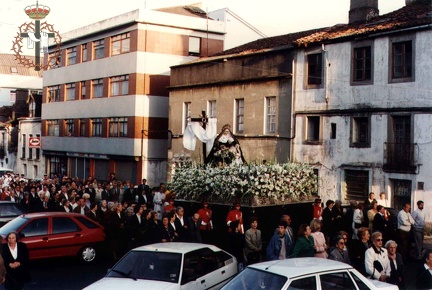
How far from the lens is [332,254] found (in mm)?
11242

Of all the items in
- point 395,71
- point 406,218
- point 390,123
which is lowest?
point 406,218

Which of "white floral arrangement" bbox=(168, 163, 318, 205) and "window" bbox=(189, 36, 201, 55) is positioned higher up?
"window" bbox=(189, 36, 201, 55)

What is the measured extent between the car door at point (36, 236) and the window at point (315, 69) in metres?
14.9

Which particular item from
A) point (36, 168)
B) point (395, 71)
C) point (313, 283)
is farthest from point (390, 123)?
point (36, 168)

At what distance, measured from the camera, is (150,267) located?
1074 cm

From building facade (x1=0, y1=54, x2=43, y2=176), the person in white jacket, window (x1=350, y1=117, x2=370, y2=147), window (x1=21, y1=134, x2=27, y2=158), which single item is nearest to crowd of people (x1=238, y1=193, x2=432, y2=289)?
the person in white jacket

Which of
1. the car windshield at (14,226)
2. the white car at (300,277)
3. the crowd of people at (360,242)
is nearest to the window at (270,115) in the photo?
the crowd of people at (360,242)

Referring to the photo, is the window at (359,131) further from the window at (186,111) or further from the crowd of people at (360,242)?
the window at (186,111)

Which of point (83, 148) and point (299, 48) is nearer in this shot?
point (299, 48)

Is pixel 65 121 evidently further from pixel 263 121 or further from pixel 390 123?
pixel 390 123

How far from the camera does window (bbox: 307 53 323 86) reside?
86.8ft

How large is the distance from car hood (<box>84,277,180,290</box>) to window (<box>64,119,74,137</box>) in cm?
3700

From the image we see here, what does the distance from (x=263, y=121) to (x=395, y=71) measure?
301 inches

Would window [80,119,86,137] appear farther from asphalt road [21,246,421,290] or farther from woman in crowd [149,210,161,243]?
woman in crowd [149,210,161,243]
